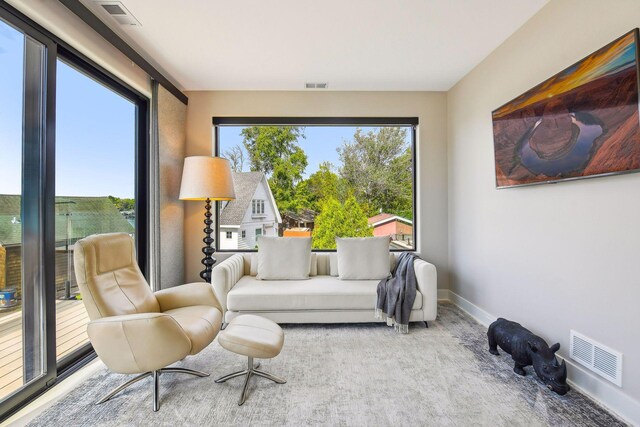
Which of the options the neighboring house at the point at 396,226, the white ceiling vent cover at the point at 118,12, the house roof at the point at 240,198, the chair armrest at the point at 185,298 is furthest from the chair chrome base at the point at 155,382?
the neighboring house at the point at 396,226

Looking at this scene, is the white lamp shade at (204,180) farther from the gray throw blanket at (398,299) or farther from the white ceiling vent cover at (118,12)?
the gray throw blanket at (398,299)

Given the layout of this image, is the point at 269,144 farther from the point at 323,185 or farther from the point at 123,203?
the point at 123,203

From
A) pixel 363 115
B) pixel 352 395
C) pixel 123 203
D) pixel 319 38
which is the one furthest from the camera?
pixel 363 115

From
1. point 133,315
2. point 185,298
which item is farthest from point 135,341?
point 185,298

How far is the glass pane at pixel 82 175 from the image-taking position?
7.28 feet

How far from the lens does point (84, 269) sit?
74.6 inches

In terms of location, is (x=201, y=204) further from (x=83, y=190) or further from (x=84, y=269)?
(x=84, y=269)

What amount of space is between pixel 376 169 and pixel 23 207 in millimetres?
3418

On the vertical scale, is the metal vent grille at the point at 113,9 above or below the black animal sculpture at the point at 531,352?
above

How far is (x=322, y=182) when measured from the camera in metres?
4.05

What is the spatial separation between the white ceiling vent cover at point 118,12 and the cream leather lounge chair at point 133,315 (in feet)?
5.48

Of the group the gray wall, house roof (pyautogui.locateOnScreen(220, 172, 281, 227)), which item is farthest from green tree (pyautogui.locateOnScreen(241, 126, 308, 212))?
the gray wall

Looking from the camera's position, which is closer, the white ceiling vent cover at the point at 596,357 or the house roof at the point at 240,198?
the white ceiling vent cover at the point at 596,357

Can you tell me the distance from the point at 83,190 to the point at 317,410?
2.36m
